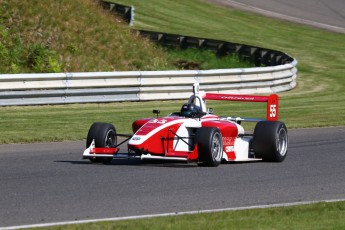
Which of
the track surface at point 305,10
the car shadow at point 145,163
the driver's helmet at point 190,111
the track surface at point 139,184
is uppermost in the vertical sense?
the track surface at point 305,10

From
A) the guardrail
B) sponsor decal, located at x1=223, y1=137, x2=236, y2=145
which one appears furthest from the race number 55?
the guardrail

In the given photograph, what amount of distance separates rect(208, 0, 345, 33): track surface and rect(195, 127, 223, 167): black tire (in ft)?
92.6

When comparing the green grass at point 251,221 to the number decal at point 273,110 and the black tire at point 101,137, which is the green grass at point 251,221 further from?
the number decal at point 273,110

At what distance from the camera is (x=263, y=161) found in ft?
44.9

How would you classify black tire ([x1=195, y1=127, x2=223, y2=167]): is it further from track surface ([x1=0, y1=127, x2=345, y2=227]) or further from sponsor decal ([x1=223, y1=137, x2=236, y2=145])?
sponsor decal ([x1=223, y1=137, x2=236, y2=145])

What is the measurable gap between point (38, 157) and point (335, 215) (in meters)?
5.73

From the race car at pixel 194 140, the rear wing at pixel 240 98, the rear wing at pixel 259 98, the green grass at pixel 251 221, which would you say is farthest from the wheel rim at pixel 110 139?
the green grass at pixel 251 221

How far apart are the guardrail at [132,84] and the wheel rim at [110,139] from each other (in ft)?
24.5

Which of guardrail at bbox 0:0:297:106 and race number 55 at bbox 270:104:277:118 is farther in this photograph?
guardrail at bbox 0:0:297:106

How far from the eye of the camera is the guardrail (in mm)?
20562

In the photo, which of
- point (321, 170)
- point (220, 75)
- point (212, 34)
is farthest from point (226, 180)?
point (212, 34)

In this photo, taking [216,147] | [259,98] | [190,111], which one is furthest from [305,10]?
[216,147]

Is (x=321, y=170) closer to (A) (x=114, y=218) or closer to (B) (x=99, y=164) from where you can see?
(B) (x=99, y=164)

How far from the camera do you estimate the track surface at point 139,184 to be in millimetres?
9219
